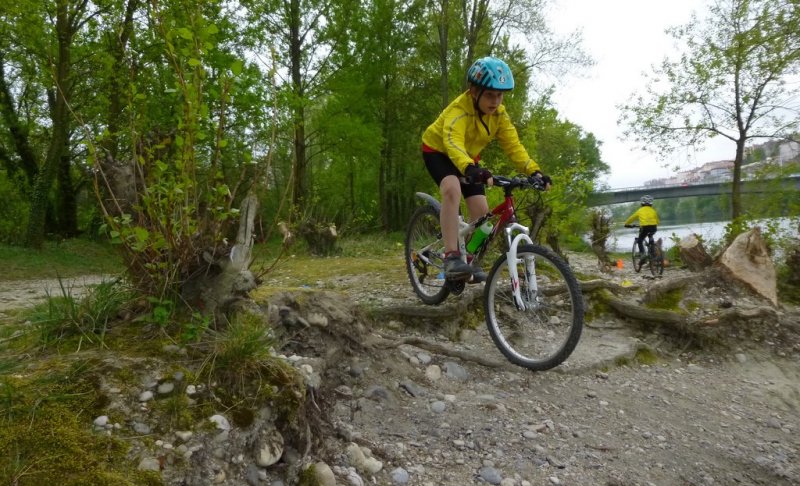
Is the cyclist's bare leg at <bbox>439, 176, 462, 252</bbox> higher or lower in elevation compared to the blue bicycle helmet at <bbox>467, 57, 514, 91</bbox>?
lower

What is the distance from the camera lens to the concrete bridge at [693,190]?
659 inches

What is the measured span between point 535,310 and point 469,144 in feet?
5.14

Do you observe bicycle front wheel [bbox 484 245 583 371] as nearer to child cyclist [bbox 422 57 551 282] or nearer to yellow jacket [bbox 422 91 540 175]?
child cyclist [bbox 422 57 551 282]

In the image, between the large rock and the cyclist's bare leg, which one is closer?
the cyclist's bare leg

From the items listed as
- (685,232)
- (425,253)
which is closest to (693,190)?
(685,232)

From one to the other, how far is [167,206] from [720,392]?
13.9 ft

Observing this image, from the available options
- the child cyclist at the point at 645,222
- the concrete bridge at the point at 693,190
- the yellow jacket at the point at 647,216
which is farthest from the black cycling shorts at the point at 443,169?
the concrete bridge at the point at 693,190

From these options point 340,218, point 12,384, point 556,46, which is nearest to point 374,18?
point 556,46

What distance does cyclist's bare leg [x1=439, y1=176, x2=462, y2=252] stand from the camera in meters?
3.85

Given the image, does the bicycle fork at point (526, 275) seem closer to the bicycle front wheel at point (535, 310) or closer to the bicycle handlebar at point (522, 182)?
the bicycle front wheel at point (535, 310)

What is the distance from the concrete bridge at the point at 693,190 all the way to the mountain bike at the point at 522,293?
17471 millimetres

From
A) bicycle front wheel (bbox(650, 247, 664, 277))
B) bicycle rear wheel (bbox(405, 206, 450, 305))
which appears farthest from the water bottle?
bicycle front wheel (bbox(650, 247, 664, 277))

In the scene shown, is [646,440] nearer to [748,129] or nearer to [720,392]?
[720,392]

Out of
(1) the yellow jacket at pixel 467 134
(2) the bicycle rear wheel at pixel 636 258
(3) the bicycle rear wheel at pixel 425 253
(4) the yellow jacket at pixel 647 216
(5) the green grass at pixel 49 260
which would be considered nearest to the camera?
(1) the yellow jacket at pixel 467 134
